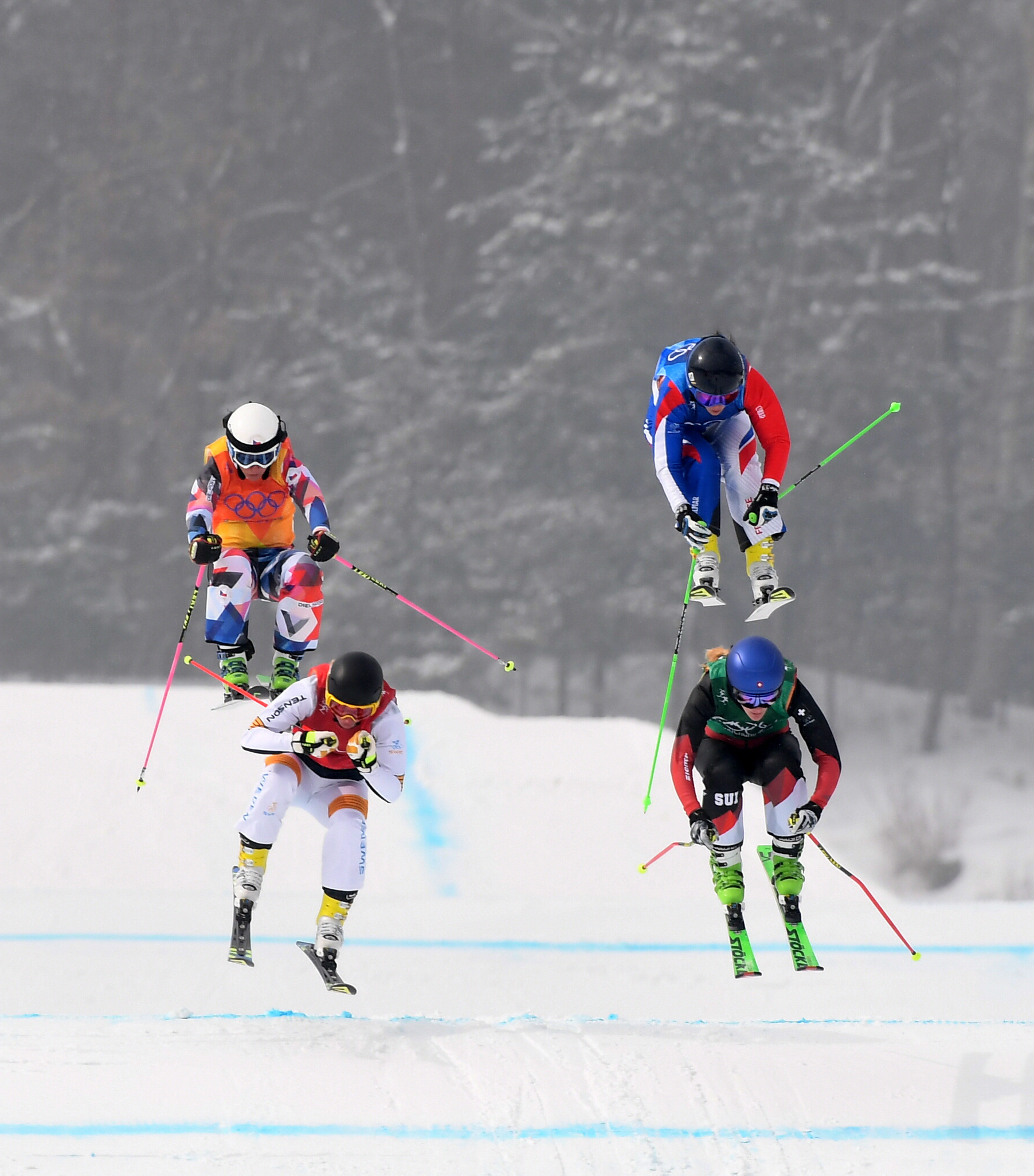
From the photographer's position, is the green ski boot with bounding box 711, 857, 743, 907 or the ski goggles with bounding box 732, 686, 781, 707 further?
the green ski boot with bounding box 711, 857, 743, 907

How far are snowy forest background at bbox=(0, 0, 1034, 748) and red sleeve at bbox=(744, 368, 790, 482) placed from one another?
1834 cm

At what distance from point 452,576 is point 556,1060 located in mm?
21206

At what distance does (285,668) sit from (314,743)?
6.37 feet

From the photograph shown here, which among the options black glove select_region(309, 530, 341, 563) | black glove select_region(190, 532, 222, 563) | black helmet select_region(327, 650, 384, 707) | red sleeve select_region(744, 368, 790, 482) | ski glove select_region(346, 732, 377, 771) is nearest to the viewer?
black helmet select_region(327, 650, 384, 707)

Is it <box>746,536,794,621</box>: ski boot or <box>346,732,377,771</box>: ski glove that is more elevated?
<box>746,536,794,621</box>: ski boot

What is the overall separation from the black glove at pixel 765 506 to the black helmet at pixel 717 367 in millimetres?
594

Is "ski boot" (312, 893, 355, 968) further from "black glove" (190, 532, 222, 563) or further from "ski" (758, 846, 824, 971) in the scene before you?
"black glove" (190, 532, 222, 563)

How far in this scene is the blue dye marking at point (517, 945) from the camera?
34.7ft

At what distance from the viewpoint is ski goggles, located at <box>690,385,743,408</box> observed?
24.9ft

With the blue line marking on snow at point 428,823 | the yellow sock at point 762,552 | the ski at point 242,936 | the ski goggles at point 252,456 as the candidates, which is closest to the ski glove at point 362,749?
the ski at point 242,936

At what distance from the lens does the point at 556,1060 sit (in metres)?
7.14

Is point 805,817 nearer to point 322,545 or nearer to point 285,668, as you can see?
point 322,545

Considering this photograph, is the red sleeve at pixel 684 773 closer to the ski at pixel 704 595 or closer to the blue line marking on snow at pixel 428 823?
the ski at pixel 704 595

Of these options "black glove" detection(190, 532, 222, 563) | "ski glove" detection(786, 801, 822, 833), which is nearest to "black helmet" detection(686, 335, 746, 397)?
"ski glove" detection(786, 801, 822, 833)
